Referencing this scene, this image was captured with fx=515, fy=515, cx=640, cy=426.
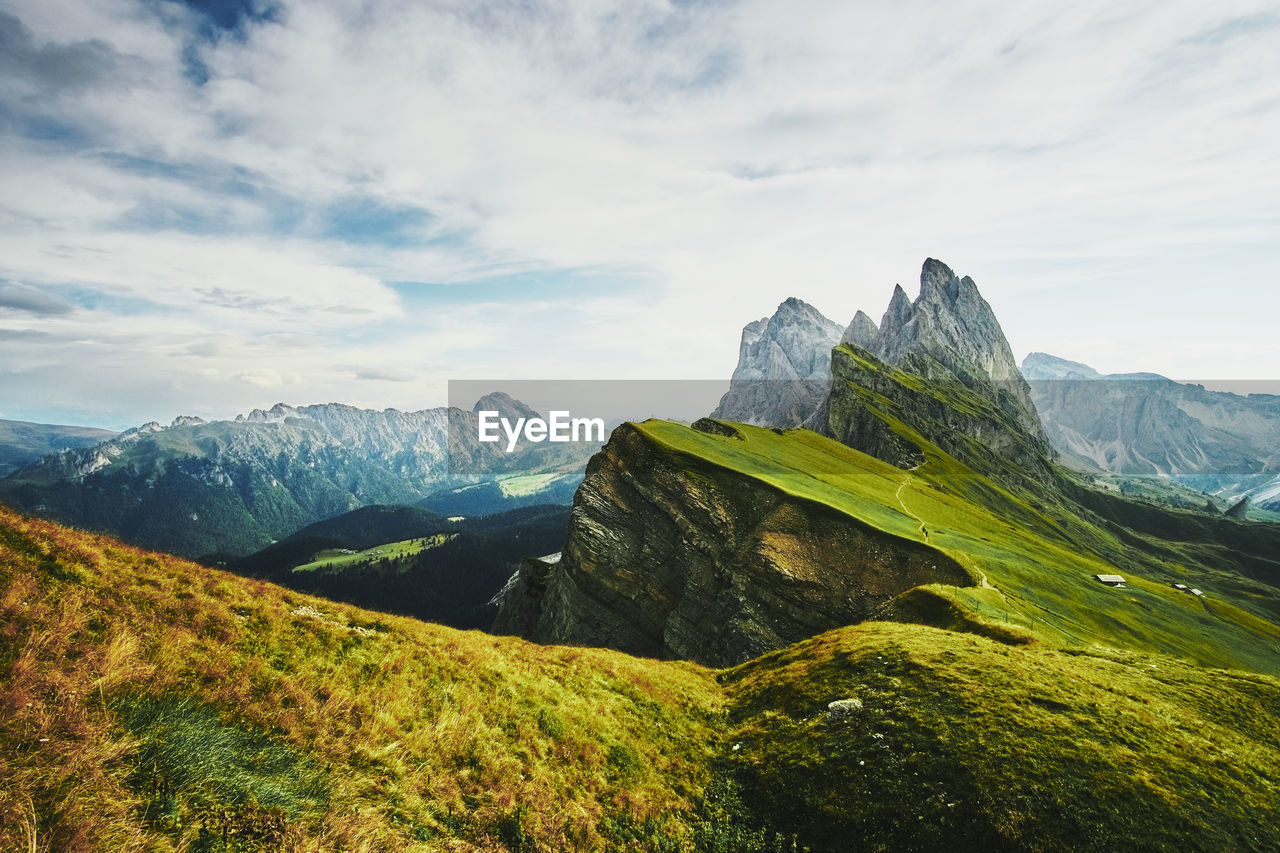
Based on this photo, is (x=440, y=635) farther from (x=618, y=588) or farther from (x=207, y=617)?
(x=618, y=588)

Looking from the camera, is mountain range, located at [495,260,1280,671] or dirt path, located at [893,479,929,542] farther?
dirt path, located at [893,479,929,542]

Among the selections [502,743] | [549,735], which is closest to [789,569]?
[549,735]

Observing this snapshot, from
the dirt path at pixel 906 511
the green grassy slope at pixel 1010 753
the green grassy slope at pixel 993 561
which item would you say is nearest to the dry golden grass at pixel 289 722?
the green grassy slope at pixel 1010 753

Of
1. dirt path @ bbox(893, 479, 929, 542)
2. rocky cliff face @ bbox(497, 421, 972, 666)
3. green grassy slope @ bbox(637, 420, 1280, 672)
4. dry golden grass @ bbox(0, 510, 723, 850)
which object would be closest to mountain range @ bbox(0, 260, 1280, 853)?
dry golden grass @ bbox(0, 510, 723, 850)

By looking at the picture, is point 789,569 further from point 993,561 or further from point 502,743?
point 502,743

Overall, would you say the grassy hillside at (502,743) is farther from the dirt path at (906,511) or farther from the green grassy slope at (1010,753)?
the dirt path at (906,511)

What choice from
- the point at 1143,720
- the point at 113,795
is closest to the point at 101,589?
the point at 113,795

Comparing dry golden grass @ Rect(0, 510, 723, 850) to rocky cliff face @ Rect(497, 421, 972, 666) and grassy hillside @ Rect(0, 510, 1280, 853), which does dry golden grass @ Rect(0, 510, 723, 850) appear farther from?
rocky cliff face @ Rect(497, 421, 972, 666)
